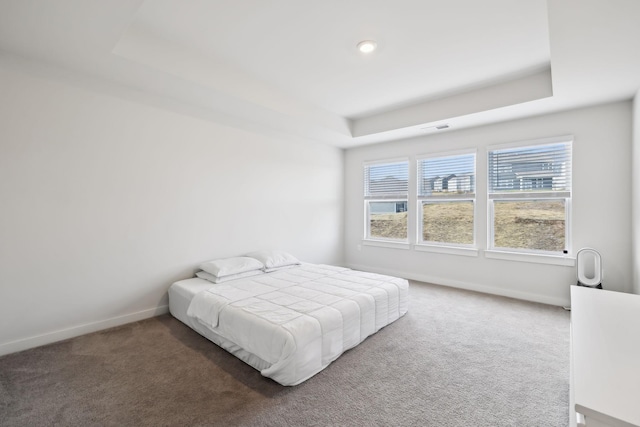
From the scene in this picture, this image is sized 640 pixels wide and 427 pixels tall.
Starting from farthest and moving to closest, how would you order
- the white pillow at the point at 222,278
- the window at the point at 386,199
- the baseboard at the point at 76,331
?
the window at the point at 386,199
the white pillow at the point at 222,278
the baseboard at the point at 76,331

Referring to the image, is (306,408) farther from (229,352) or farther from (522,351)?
(522,351)

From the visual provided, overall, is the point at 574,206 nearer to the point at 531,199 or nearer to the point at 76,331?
the point at 531,199

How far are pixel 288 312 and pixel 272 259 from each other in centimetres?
163

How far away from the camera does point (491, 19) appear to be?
2330 millimetres

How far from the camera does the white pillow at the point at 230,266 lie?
3381 mm

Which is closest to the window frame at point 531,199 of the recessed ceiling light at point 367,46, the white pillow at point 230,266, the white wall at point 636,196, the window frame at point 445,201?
the window frame at point 445,201

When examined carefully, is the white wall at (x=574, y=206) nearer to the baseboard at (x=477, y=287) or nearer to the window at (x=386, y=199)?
the baseboard at (x=477, y=287)

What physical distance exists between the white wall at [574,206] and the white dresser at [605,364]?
2.09 meters

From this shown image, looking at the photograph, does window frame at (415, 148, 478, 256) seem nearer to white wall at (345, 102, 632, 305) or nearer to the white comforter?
white wall at (345, 102, 632, 305)

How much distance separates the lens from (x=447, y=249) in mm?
4641

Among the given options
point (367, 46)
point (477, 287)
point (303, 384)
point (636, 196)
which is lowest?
point (303, 384)

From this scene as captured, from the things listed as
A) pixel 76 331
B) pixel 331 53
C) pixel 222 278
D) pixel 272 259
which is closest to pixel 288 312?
pixel 222 278

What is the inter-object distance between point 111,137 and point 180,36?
127 cm

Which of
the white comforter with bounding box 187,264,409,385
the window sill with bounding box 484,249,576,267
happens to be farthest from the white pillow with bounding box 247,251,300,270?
the window sill with bounding box 484,249,576,267
